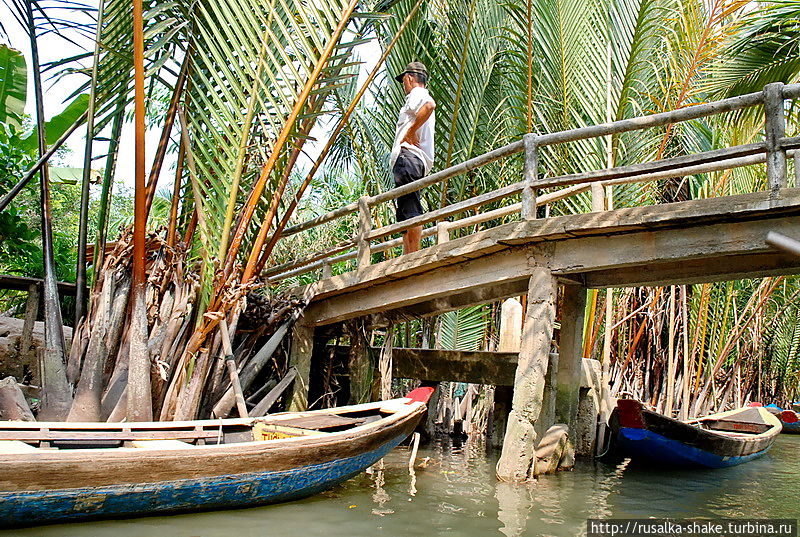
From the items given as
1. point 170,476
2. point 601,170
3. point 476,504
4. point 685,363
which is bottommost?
point 476,504

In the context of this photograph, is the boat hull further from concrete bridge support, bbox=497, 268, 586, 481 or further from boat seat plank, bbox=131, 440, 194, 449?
concrete bridge support, bbox=497, 268, 586, 481

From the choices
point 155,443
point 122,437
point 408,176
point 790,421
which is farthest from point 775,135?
point 790,421

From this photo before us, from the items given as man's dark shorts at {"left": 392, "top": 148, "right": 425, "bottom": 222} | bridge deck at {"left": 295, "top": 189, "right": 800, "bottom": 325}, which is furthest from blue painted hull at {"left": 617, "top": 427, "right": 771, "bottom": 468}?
man's dark shorts at {"left": 392, "top": 148, "right": 425, "bottom": 222}

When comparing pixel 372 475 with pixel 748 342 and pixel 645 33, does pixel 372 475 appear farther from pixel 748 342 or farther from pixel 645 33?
pixel 748 342

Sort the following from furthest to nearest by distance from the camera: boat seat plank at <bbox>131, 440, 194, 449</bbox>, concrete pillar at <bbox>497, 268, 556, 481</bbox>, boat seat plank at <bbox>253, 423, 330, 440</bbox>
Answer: concrete pillar at <bbox>497, 268, 556, 481</bbox> → boat seat plank at <bbox>253, 423, 330, 440</bbox> → boat seat plank at <bbox>131, 440, 194, 449</bbox>

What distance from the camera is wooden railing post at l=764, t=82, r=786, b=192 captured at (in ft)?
14.4

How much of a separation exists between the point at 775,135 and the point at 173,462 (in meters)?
4.19

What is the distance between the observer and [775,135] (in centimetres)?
445

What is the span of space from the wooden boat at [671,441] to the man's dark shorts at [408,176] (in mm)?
2893

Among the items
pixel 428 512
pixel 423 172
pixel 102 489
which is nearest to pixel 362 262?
pixel 423 172

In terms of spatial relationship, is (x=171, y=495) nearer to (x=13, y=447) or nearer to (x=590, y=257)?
(x=13, y=447)

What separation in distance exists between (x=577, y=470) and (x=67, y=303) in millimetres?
6267

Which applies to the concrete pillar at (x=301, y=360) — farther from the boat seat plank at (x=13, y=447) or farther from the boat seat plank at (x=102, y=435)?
the boat seat plank at (x=13, y=447)

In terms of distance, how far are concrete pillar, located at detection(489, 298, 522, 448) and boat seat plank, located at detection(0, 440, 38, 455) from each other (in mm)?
4765
